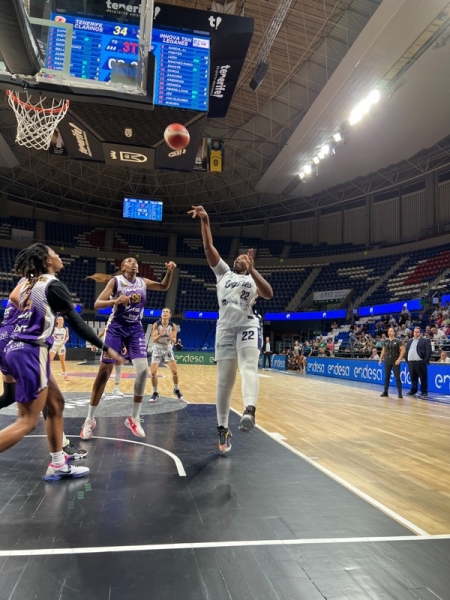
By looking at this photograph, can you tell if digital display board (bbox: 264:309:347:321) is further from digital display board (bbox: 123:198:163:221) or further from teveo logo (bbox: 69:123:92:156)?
teveo logo (bbox: 69:123:92:156)

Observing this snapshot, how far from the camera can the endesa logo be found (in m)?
20.5

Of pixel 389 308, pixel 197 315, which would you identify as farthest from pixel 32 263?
pixel 197 315

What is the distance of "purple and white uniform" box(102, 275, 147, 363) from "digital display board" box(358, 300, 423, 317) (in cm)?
2214

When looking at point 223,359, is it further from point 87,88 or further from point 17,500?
point 87,88

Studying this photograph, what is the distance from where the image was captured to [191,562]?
2.26 m

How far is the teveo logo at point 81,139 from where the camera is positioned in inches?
469

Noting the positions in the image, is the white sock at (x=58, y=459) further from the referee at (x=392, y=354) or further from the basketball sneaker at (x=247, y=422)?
the referee at (x=392, y=354)

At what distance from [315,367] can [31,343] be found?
1934 centimetres

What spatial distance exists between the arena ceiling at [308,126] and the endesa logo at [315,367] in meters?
11.4

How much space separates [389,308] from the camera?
26.6m

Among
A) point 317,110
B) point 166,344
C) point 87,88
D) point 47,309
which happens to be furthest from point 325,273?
point 47,309

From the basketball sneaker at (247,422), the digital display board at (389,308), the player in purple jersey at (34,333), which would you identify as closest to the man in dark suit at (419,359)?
the basketball sneaker at (247,422)

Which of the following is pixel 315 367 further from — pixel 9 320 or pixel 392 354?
pixel 9 320

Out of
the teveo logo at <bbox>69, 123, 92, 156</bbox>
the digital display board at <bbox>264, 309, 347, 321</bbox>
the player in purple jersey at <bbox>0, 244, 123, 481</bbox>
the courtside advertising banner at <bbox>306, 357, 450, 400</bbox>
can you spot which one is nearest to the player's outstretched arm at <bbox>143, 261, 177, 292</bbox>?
the player in purple jersey at <bbox>0, 244, 123, 481</bbox>
